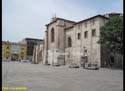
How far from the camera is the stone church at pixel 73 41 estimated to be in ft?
179

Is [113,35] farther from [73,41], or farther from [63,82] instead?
[63,82]

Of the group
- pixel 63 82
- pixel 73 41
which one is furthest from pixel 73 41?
pixel 63 82

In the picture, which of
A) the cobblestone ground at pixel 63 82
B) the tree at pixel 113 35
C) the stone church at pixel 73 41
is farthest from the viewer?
the stone church at pixel 73 41

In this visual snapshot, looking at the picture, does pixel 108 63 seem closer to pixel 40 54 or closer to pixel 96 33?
pixel 96 33

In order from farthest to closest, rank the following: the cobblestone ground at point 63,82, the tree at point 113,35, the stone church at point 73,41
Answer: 1. the stone church at point 73,41
2. the tree at point 113,35
3. the cobblestone ground at point 63,82

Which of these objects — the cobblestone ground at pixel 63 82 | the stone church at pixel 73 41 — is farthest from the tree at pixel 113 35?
the cobblestone ground at pixel 63 82

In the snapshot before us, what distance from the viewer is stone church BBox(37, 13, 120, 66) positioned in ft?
179

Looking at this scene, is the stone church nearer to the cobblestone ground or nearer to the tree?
the tree

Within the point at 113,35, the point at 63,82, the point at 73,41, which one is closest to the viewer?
the point at 63,82

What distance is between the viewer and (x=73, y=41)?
66125 mm

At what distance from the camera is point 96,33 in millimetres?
54500

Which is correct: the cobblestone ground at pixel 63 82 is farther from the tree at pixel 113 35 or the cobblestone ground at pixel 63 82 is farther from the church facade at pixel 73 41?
the church facade at pixel 73 41

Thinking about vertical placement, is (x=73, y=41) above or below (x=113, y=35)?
above

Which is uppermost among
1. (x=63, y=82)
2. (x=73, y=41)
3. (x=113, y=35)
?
(x=73, y=41)
